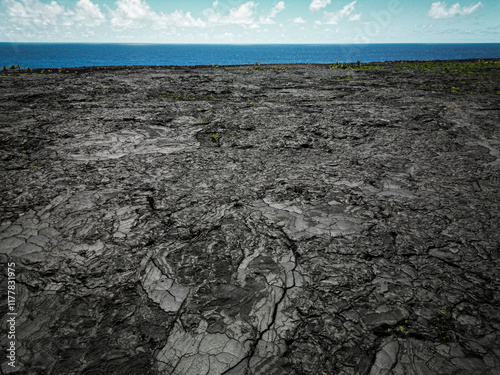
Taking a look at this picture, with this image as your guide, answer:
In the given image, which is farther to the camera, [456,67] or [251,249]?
[456,67]

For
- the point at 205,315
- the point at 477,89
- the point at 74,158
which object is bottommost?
the point at 205,315

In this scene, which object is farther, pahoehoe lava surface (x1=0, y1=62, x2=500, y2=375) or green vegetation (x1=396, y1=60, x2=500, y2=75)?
green vegetation (x1=396, y1=60, x2=500, y2=75)

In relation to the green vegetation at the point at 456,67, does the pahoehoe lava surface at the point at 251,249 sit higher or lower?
lower

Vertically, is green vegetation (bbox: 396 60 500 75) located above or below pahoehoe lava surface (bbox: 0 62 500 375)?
above

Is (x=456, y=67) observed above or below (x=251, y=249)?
above

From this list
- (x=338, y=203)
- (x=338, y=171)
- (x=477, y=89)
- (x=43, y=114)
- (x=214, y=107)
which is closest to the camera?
(x=338, y=203)

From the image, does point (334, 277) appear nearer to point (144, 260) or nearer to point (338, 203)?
point (338, 203)

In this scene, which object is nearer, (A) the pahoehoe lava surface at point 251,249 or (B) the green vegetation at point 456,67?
(A) the pahoehoe lava surface at point 251,249

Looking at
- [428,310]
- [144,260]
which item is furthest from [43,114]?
[428,310]
